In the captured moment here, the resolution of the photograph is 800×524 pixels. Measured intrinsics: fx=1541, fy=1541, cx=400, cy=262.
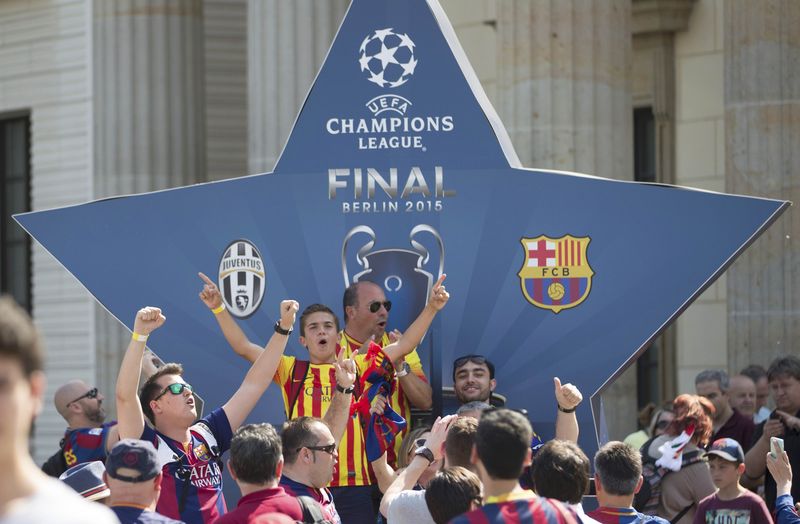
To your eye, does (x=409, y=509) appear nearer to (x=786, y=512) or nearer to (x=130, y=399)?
(x=130, y=399)

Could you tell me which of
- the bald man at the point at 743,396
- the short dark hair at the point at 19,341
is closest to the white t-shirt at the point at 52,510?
the short dark hair at the point at 19,341

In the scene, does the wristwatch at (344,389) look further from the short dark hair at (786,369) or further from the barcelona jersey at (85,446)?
the short dark hair at (786,369)

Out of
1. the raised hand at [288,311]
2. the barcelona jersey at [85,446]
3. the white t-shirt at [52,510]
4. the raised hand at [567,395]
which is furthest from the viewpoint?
the barcelona jersey at [85,446]

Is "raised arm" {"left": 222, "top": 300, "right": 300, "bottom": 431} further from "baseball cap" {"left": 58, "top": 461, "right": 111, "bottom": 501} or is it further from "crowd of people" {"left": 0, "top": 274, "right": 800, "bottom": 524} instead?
"baseball cap" {"left": 58, "top": 461, "right": 111, "bottom": 501}

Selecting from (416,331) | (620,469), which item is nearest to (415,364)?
(416,331)

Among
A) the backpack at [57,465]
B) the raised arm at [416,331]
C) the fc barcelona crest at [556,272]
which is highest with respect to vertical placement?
the fc barcelona crest at [556,272]

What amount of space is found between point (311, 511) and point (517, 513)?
1270 mm

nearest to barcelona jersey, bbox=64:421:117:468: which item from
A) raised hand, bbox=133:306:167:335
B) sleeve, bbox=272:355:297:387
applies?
sleeve, bbox=272:355:297:387

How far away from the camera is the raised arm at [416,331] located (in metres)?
7.82

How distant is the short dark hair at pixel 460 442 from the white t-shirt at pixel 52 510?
2434 mm

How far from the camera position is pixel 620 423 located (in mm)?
12430

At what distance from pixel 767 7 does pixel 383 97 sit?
3.76 meters

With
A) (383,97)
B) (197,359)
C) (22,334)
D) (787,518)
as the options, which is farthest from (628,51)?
(22,334)

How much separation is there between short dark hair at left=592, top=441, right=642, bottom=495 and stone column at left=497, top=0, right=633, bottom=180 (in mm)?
5234
